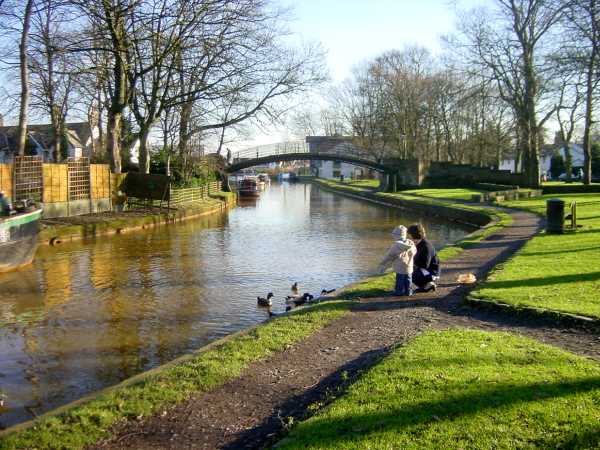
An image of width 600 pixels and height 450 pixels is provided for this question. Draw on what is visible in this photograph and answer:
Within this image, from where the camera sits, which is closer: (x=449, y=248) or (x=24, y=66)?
(x=449, y=248)

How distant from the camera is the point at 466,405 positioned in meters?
4.68

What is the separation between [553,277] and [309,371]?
19.4 feet

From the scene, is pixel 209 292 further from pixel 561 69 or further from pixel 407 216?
pixel 407 216

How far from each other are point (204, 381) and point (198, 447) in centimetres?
133

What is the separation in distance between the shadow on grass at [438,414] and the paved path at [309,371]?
19.5 inches

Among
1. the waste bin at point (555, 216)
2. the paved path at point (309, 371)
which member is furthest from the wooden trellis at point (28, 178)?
the waste bin at point (555, 216)

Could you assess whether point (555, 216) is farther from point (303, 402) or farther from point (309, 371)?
point (303, 402)

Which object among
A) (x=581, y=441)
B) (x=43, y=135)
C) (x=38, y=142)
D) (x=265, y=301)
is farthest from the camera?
(x=38, y=142)

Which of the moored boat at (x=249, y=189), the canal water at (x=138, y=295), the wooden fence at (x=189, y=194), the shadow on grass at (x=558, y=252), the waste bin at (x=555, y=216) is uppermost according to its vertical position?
the moored boat at (x=249, y=189)

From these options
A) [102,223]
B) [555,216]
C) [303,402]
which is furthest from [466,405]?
[102,223]

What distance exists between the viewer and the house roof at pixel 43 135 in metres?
51.0

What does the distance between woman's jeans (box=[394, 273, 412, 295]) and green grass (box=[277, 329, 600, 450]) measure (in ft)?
12.7

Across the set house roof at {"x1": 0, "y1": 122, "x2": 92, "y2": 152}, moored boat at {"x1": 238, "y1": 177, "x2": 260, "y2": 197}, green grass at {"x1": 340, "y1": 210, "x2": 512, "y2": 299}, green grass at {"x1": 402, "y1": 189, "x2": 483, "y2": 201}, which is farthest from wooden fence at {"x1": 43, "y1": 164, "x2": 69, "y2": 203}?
moored boat at {"x1": 238, "y1": 177, "x2": 260, "y2": 197}

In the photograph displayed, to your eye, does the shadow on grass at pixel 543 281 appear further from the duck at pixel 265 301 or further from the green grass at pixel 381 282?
the duck at pixel 265 301
